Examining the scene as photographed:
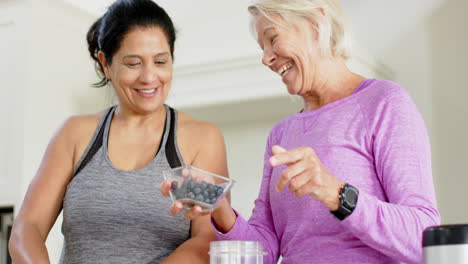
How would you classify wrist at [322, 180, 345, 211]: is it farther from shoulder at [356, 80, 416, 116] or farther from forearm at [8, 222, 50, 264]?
forearm at [8, 222, 50, 264]

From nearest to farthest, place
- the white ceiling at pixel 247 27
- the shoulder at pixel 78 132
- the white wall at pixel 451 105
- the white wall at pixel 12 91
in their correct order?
the shoulder at pixel 78 132
the white wall at pixel 451 105
the white ceiling at pixel 247 27
the white wall at pixel 12 91

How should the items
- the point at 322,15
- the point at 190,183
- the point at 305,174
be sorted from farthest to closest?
1. the point at 322,15
2. the point at 190,183
3. the point at 305,174

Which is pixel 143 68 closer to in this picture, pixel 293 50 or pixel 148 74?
pixel 148 74

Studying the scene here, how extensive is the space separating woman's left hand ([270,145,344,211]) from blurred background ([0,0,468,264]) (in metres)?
1.33

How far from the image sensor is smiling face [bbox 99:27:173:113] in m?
1.46

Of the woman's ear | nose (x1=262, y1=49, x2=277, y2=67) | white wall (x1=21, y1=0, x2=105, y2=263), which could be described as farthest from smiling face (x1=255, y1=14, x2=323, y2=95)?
white wall (x1=21, y1=0, x2=105, y2=263)

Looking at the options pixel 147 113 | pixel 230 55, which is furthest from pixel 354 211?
pixel 230 55

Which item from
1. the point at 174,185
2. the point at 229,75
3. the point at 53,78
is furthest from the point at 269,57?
the point at 53,78

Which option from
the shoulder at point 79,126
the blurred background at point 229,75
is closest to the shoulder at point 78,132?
the shoulder at point 79,126

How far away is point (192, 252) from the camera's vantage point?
1305 mm

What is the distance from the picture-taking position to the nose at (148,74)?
144cm

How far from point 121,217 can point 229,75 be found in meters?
1.18

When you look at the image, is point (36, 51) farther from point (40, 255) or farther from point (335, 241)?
point (335, 241)

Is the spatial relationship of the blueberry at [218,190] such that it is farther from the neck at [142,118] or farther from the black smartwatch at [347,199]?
the neck at [142,118]
